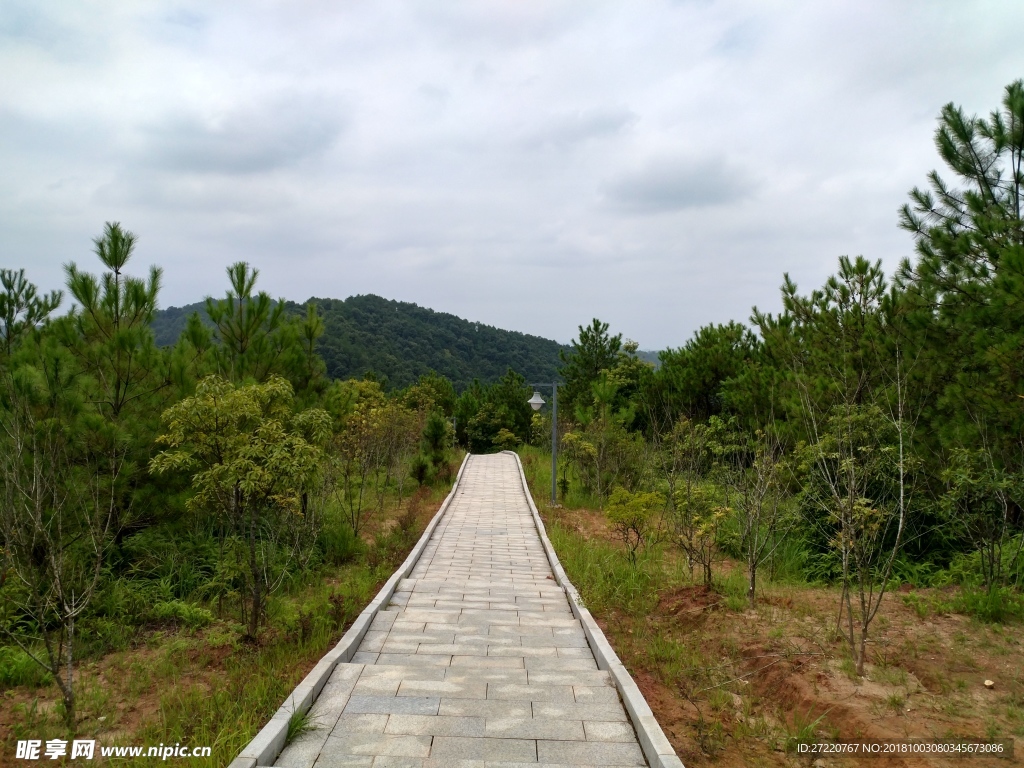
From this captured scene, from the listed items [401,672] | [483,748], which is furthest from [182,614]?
[483,748]

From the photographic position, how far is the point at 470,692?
15.0 ft

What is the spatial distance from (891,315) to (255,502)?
328 inches

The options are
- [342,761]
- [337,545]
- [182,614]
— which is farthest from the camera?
[337,545]

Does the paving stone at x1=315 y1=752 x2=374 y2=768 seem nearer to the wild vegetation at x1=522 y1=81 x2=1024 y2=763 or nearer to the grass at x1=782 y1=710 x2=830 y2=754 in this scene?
the wild vegetation at x1=522 y1=81 x2=1024 y2=763

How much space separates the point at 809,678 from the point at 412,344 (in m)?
60.6

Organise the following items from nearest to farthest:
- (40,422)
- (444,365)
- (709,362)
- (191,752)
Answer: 1. (191,752)
2. (40,422)
3. (709,362)
4. (444,365)

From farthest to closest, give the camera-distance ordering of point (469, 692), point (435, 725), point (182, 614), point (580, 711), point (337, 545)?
point (337, 545) < point (182, 614) < point (469, 692) < point (580, 711) < point (435, 725)

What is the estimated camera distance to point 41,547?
7305 mm

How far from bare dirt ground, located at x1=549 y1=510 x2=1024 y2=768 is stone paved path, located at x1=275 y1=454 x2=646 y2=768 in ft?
1.81

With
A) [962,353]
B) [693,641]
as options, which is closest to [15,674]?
[693,641]

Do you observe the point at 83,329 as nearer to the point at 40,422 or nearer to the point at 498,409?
the point at 40,422

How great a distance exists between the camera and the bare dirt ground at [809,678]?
4121mm

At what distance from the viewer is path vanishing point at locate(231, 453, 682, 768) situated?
12.1 ft

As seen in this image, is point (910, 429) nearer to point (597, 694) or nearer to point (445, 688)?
point (597, 694)
